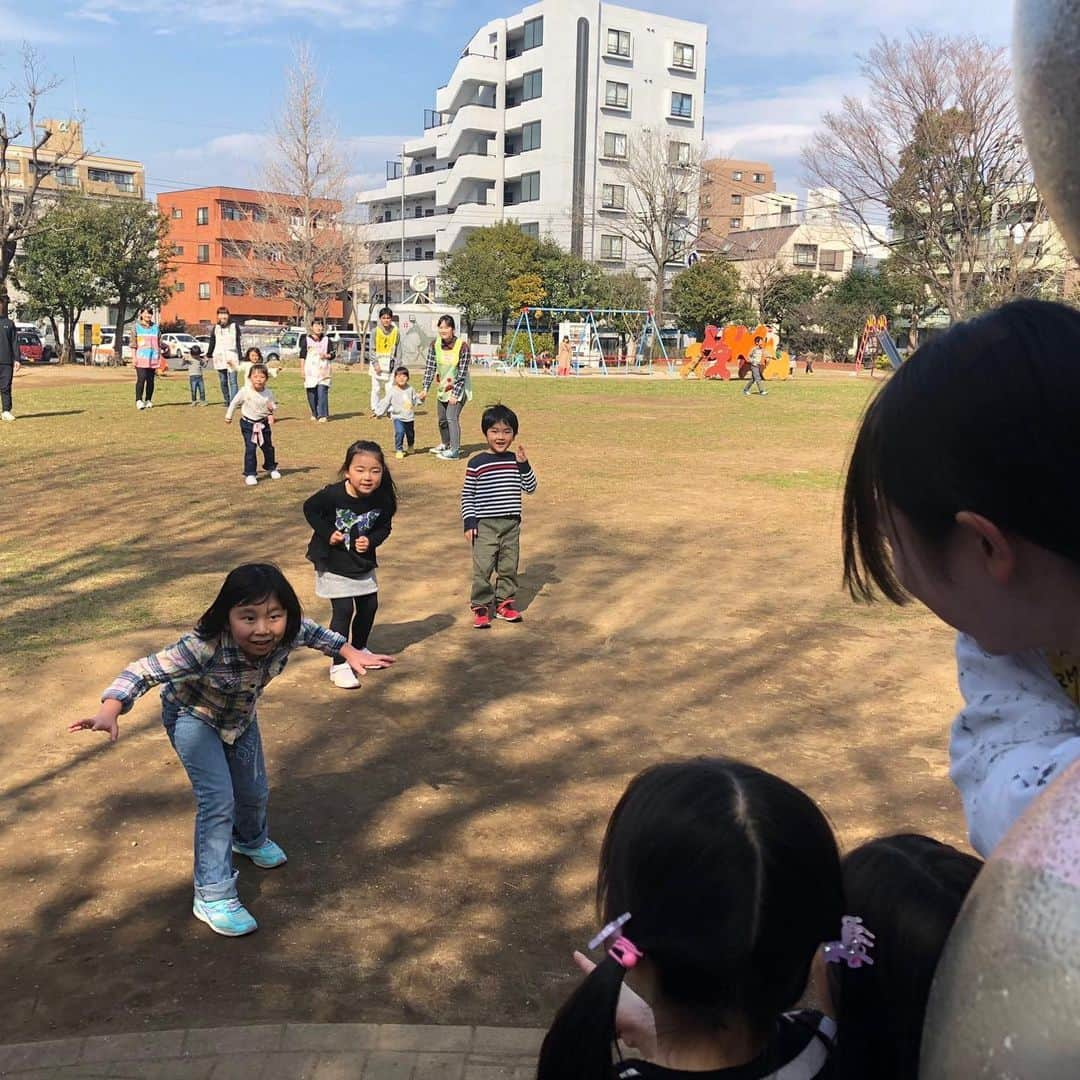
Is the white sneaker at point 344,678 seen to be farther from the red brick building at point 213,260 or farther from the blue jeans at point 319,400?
the red brick building at point 213,260

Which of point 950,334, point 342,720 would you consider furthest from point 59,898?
point 950,334

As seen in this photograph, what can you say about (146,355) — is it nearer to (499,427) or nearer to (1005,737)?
(499,427)

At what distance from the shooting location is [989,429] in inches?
35.7

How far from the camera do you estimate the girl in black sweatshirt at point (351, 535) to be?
6.26 m

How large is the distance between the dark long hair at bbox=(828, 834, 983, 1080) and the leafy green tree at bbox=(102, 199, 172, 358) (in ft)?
154

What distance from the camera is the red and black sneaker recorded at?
24.7ft

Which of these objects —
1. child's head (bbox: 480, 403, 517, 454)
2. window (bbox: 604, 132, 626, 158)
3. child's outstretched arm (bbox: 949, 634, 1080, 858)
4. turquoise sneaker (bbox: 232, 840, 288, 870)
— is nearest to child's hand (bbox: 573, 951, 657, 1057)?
child's outstretched arm (bbox: 949, 634, 1080, 858)

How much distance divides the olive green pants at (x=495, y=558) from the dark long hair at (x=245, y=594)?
142 inches

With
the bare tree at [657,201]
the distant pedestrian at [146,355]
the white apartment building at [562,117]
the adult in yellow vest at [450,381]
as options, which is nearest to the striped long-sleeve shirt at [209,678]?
the adult in yellow vest at [450,381]

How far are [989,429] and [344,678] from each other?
18.1ft

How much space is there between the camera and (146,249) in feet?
148

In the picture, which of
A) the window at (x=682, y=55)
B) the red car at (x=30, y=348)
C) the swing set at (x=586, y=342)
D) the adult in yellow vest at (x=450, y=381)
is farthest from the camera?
the window at (x=682, y=55)

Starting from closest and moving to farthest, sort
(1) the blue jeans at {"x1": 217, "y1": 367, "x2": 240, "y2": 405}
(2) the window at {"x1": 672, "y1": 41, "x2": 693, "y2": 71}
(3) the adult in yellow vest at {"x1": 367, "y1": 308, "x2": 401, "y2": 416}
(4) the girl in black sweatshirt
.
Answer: (4) the girl in black sweatshirt → (3) the adult in yellow vest at {"x1": 367, "y1": 308, "x2": 401, "y2": 416} → (1) the blue jeans at {"x1": 217, "y1": 367, "x2": 240, "y2": 405} → (2) the window at {"x1": 672, "y1": 41, "x2": 693, "y2": 71}

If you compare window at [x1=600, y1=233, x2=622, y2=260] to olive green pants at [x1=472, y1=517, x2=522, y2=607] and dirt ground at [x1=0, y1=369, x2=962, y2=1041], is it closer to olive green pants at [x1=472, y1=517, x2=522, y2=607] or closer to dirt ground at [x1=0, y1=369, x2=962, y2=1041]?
dirt ground at [x1=0, y1=369, x2=962, y2=1041]
